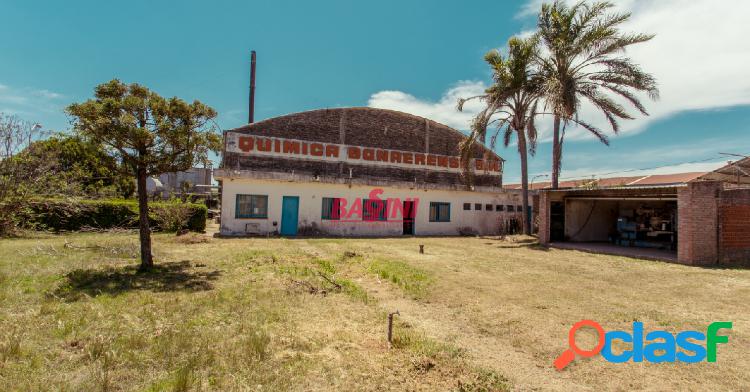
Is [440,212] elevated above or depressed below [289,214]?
above

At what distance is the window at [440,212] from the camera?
78.8 ft

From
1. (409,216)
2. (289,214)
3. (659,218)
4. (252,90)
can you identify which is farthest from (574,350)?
(252,90)

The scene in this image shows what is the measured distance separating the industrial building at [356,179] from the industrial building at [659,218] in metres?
4.69

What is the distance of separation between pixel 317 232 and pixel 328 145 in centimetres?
628

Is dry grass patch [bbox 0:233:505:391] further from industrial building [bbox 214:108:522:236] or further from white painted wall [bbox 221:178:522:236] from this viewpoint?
industrial building [bbox 214:108:522:236]

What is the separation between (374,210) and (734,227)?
15943 mm

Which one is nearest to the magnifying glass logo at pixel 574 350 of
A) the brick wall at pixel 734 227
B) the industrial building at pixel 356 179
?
the brick wall at pixel 734 227

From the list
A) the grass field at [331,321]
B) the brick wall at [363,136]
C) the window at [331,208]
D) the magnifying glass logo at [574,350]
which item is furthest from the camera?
the brick wall at [363,136]

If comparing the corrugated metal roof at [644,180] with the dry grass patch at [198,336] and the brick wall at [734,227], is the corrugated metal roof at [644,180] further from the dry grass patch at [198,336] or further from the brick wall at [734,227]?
the dry grass patch at [198,336]

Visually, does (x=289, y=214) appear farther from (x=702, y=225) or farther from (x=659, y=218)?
(x=659, y=218)

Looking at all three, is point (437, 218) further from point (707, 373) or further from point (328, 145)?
point (707, 373)

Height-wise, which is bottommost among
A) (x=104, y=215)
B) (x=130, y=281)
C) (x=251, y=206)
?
(x=130, y=281)

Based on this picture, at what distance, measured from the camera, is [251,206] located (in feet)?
64.9

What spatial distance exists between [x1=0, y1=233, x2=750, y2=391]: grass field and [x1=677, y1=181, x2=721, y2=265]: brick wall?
1552mm
